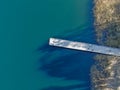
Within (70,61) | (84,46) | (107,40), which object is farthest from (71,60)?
(107,40)

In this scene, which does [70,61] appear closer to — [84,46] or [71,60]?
[71,60]

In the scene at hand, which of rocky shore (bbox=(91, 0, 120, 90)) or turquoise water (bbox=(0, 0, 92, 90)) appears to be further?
turquoise water (bbox=(0, 0, 92, 90))

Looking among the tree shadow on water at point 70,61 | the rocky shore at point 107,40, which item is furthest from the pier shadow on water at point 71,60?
the rocky shore at point 107,40

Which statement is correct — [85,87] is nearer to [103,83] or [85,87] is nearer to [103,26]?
[103,83]

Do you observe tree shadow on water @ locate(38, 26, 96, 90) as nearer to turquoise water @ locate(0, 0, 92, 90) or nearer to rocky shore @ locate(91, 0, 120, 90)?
turquoise water @ locate(0, 0, 92, 90)

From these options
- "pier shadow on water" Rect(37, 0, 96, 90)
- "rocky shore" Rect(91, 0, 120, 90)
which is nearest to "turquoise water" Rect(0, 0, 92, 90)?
"pier shadow on water" Rect(37, 0, 96, 90)
